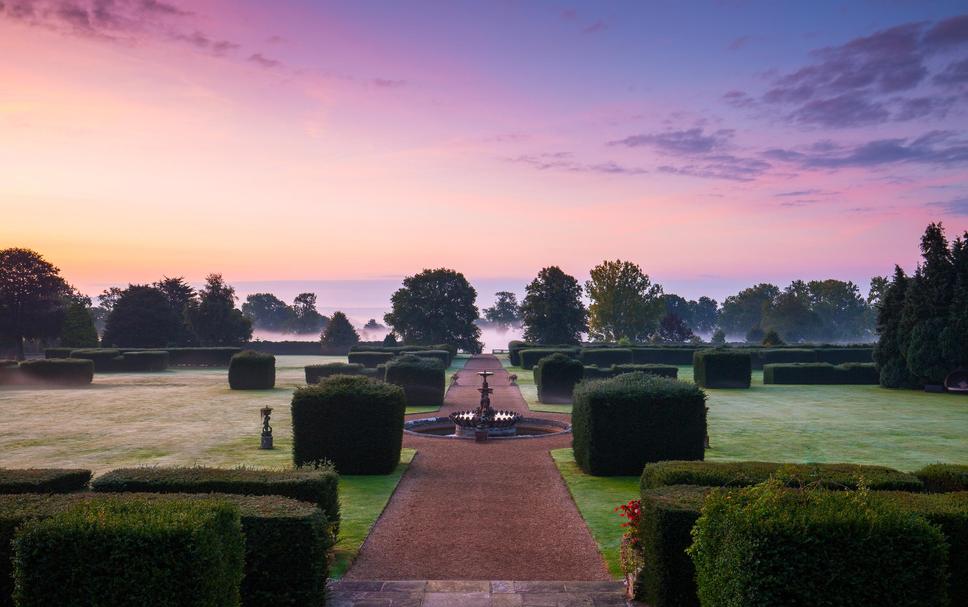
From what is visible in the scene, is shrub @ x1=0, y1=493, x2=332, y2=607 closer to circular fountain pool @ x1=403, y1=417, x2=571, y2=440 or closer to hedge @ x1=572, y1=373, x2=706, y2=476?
hedge @ x1=572, y1=373, x2=706, y2=476

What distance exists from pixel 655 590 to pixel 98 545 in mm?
5985

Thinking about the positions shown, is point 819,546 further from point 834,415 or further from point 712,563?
point 834,415

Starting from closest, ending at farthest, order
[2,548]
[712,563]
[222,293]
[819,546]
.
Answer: [819,546] < [712,563] < [2,548] < [222,293]

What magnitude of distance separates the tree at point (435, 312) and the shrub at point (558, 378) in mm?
52948

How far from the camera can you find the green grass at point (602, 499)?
1154cm

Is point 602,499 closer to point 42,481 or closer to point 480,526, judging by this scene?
point 480,526

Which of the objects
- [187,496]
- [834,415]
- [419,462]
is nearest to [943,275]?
[834,415]

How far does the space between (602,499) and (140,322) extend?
68.0 m

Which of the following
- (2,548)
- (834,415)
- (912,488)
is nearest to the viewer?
(2,548)

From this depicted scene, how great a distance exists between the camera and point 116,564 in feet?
Answer: 20.9

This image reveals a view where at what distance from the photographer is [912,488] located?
10.2 m

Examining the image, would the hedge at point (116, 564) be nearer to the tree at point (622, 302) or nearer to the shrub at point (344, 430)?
A: the shrub at point (344, 430)

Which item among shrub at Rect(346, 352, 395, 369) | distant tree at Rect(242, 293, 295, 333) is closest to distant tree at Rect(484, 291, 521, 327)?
distant tree at Rect(242, 293, 295, 333)

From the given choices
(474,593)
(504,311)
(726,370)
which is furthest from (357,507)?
(504,311)
